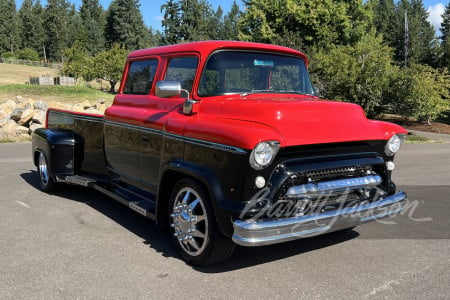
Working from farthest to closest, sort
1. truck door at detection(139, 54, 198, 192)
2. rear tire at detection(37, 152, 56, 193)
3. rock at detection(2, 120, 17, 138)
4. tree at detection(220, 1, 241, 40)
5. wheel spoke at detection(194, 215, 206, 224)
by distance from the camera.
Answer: tree at detection(220, 1, 241, 40) < rock at detection(2, 120, 17, 138) < rear tire at detection(37, 152, 56, 193) < truck door at detection(139, 54, 198, 192) < wheel spoke at detection(194, 215, 206, 224)

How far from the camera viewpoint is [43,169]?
22.5 ft

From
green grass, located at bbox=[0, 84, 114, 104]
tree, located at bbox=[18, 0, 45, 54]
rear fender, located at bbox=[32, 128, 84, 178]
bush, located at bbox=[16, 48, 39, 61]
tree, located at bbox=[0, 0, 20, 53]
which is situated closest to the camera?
rear fender, located at bbox=[32, 128, 84, 178]

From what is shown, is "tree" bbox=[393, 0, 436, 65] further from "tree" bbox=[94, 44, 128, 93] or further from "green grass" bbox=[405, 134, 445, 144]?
"tree" bbox=[94, 44, 128, 93]

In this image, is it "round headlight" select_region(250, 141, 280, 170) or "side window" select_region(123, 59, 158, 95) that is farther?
"side window" select_region(123, 59, 158, 95)

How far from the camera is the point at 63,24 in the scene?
10075 cm

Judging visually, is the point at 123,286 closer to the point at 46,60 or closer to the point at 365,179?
the point at 365,179

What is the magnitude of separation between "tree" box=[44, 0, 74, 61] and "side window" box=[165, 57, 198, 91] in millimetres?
100780

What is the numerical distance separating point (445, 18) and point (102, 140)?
81132 mm

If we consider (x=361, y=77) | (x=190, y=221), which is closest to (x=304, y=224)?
(x=190, y=221)

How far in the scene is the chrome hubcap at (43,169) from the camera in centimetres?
674

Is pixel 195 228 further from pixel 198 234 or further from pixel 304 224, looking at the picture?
pixel 304 224

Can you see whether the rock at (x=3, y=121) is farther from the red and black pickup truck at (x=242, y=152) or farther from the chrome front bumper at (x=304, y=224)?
the chrome front bumper at (x=304, y=224)

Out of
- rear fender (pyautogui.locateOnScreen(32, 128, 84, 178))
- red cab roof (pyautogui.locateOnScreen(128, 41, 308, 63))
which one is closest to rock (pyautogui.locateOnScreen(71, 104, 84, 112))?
rear fender (pyautogui.locateOnScreen(32, 128, 84, 178))

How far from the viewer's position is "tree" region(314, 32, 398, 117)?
2031 cm
